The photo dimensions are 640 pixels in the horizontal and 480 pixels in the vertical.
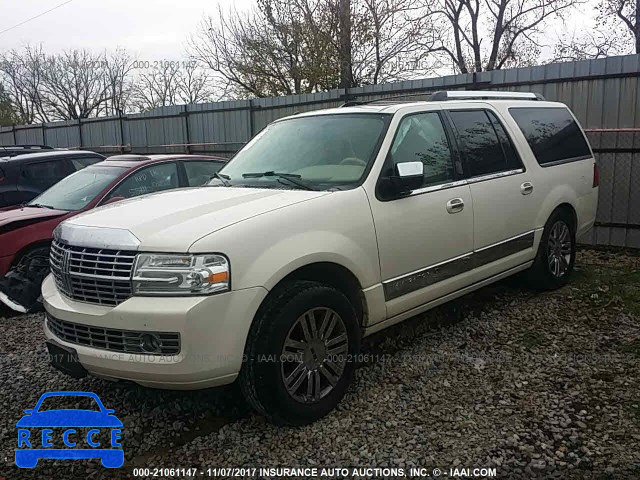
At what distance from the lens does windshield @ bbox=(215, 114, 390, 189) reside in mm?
3928

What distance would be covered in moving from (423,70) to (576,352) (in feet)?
52.6

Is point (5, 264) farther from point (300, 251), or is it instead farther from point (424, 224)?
point (424, 224)

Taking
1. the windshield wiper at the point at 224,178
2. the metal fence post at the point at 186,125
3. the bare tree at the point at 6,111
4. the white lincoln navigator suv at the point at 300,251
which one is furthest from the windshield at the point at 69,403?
Answer: the bare tree at the point at 6,111

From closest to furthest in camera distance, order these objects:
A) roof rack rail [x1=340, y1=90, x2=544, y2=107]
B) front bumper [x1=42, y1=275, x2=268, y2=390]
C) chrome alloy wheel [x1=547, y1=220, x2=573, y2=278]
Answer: front bumper [x1=42, y1=275, x2=268, y2=390] < roof rack rail [x1=340, y1=90, x2=544, y2=107] < chrome alloy wheel [x1=547, y1=220, x2=573, y2=278]

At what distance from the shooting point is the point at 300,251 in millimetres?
3264

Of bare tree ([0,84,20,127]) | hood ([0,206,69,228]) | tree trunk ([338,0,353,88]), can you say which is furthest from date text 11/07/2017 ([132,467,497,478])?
bare tree ([0,84,20,127])

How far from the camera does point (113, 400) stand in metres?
3.86

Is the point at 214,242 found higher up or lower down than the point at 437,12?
lower down

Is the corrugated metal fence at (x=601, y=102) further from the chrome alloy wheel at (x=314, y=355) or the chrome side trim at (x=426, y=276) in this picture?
the chrome alloy wheel at (x=314, y=355)

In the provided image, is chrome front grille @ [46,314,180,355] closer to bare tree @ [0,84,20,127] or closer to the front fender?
the front fender

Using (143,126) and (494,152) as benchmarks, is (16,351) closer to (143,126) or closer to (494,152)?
(494,152)

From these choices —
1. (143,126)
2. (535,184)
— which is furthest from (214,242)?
(143,126)

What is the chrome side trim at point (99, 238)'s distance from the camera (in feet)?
10.1

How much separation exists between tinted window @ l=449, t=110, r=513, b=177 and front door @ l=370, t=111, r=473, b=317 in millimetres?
199
